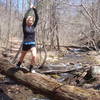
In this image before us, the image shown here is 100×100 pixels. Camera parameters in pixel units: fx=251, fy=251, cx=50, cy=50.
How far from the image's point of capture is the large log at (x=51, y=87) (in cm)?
555

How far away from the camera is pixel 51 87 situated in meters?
6.39

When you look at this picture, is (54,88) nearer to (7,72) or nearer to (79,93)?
(79,93)

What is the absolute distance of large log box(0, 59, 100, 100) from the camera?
5.55 metres

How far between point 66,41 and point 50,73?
28.5 m

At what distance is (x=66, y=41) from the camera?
40.7 metres

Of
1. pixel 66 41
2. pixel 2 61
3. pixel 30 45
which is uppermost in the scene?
pixel 30 45

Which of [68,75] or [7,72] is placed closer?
[7,72]

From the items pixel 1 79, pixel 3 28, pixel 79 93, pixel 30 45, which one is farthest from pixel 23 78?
pixel 3 28

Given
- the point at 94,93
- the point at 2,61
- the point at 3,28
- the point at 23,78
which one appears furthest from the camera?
the point at 3,28

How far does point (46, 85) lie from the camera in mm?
6535

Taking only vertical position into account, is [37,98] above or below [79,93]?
below

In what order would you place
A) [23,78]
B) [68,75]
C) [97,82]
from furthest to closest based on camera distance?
[68,75] → [97,82] → [23,78]

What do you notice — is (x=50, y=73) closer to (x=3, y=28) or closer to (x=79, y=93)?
(x=79, y=93)

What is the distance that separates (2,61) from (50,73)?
12.6 feet
